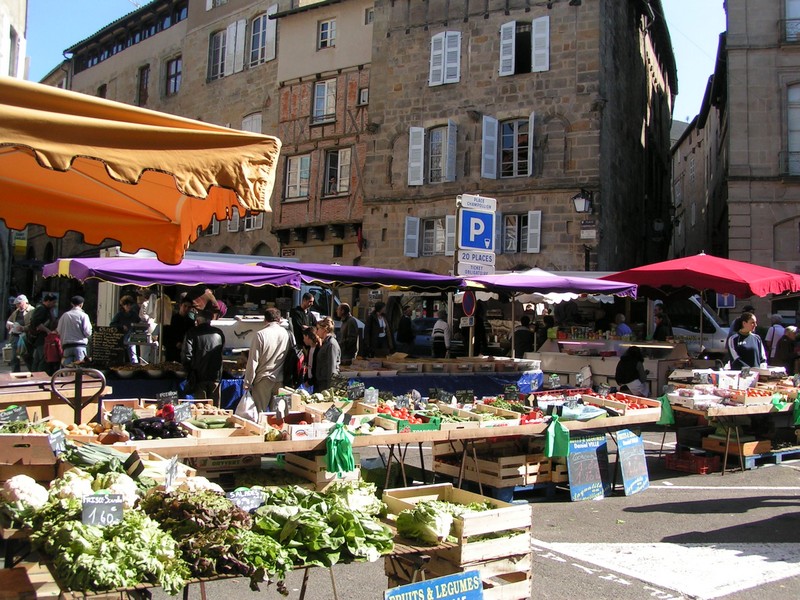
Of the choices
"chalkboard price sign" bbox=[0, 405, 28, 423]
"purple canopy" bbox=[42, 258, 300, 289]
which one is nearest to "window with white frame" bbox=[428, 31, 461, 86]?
"purple canopy" bbox=[42, 258, 300, 289]

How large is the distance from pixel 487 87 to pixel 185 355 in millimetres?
16140

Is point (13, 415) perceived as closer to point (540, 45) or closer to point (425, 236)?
point (425, 236)

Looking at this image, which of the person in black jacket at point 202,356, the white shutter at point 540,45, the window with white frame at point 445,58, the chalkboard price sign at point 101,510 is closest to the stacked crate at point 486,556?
the chalkboard price sign at point 101,510

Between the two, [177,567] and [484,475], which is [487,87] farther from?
[177,567]

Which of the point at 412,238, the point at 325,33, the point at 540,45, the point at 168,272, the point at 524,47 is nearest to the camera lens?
the point at 168,272

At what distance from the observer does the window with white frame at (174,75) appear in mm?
33781

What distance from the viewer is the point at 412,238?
78.5 feet

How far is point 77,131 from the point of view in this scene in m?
3.31

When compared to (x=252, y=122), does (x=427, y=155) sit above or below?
below

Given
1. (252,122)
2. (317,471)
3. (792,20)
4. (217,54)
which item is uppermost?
(217,54)

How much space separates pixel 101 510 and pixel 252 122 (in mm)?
27694

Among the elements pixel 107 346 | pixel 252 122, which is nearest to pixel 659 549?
pixel 107 346

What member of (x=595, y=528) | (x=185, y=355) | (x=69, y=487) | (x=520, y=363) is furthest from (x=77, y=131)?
(x=520, y=363)

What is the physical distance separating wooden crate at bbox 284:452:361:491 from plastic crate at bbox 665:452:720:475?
4.50 meters
